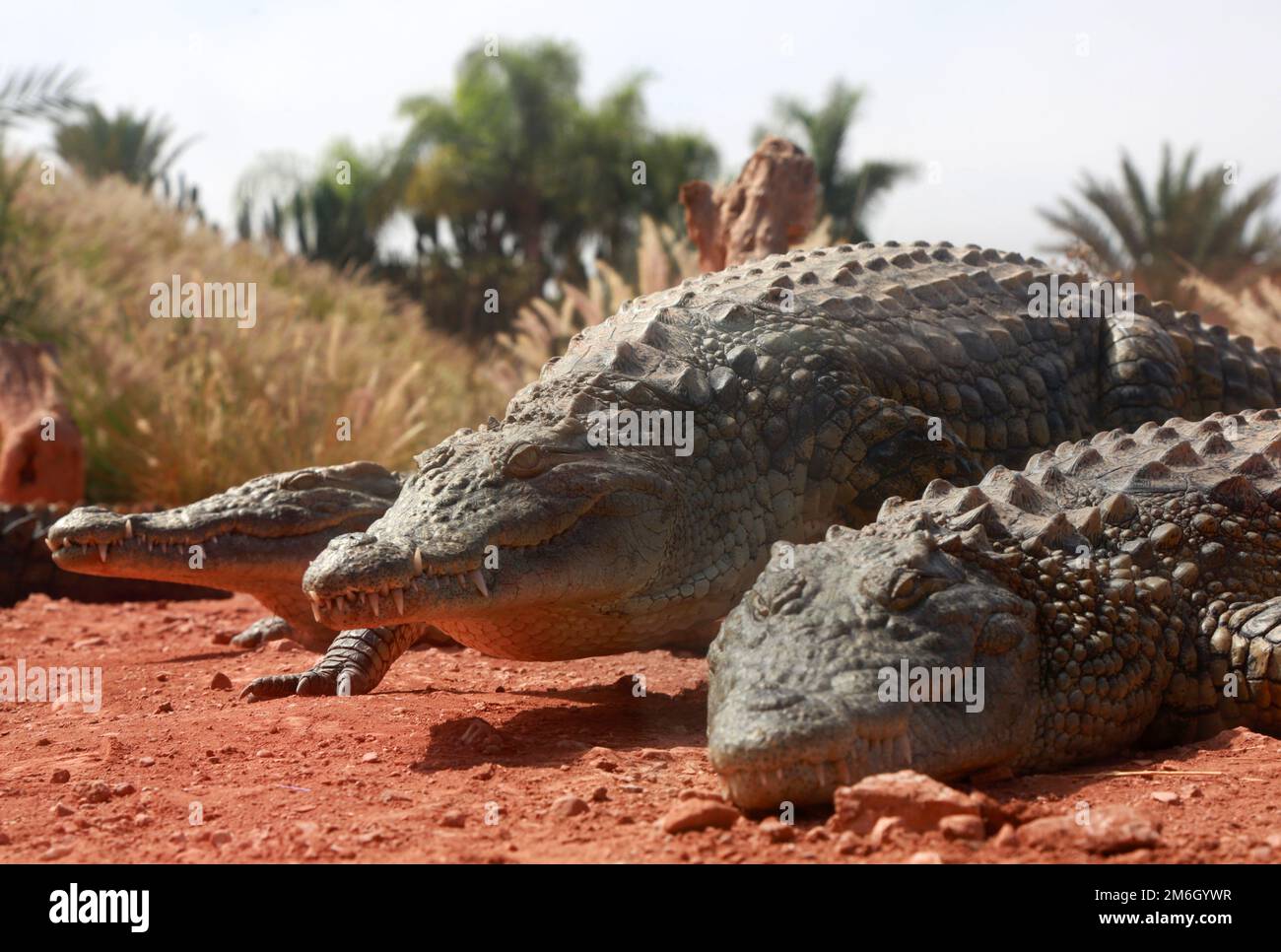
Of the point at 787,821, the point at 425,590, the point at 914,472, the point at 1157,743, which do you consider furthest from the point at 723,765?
the point at 914,472

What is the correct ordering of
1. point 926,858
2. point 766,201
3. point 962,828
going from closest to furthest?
point 926,858 < point 962,828 < point 766,201

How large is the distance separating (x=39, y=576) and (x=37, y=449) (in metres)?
1.81

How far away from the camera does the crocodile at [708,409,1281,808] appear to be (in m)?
3.07

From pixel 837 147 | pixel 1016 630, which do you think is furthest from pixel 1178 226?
pixel 1016 630

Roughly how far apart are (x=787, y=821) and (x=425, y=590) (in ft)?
4.89

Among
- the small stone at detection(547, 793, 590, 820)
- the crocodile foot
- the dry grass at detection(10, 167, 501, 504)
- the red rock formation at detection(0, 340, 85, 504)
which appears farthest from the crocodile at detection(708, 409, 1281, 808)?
the red rock formation at detection(0, 340, 85, 504)

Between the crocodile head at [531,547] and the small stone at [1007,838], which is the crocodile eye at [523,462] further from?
the small stone at [1007,838]

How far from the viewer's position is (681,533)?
482 centimetres

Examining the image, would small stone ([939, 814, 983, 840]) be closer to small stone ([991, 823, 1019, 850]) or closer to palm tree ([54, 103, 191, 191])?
A: small stone ([991, 823, 1019, 850])

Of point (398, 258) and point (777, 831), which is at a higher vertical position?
point (398, 258)

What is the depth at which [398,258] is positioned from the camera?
33.2 meters

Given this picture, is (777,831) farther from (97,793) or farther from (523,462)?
(97,793)
